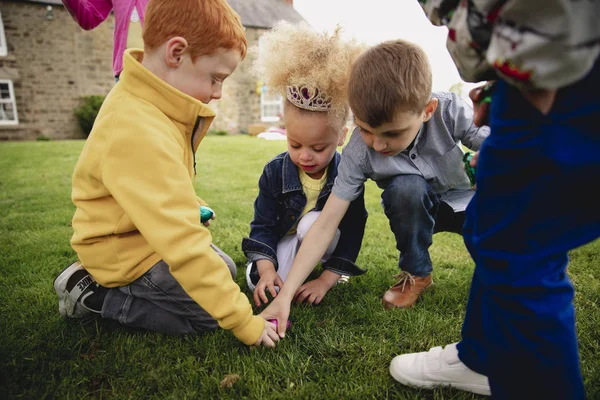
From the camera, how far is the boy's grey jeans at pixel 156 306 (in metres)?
1.91

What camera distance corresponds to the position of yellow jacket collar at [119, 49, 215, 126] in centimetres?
164

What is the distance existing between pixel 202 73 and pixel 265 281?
1117 mm

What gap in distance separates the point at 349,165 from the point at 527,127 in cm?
117

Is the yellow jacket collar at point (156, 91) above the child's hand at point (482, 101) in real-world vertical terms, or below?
below

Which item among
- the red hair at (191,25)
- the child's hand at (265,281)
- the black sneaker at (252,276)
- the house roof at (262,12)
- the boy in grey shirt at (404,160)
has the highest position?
the red hair at (191,25)

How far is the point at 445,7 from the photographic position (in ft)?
3.49

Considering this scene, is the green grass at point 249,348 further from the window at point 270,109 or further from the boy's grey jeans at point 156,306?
the window at point 270,109

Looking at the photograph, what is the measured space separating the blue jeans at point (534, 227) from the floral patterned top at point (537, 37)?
93 millimetres

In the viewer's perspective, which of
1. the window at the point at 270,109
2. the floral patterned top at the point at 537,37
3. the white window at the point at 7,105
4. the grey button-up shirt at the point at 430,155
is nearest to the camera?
the floral patterned top at the point at 537,37

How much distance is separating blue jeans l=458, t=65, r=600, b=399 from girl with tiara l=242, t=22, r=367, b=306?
3.85ft

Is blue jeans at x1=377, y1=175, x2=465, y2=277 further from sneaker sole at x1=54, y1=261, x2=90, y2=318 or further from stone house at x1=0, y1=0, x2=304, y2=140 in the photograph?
stone house at x1=0, y1=0, x2=304, y2=140

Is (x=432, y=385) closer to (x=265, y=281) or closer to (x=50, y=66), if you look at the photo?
(x=265, y=281)

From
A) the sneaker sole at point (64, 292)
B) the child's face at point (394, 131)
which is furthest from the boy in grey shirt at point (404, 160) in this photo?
the sneaker sole at point (64, 292)

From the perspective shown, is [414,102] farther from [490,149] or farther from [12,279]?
[12,279]
